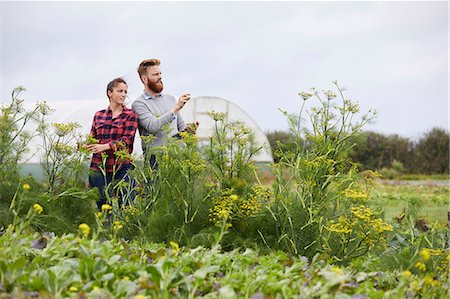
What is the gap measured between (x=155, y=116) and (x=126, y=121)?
26cm

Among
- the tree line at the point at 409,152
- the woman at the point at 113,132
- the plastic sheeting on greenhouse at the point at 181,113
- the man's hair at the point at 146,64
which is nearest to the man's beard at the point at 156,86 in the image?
the man's hair at the point at 146,64

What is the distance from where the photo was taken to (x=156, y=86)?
19.3 ft

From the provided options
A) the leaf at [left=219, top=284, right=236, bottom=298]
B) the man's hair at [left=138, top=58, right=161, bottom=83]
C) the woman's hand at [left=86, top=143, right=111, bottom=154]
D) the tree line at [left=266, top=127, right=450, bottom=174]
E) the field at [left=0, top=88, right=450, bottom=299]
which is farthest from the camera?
the tree line at [left=266, top=127, right=450, bottom=174]

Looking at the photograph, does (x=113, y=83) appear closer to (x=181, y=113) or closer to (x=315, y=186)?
(x=315, y=186)

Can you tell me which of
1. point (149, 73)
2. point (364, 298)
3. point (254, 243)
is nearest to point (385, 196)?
point (149, 73)

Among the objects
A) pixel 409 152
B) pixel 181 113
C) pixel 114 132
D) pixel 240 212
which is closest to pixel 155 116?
pixel 114 132

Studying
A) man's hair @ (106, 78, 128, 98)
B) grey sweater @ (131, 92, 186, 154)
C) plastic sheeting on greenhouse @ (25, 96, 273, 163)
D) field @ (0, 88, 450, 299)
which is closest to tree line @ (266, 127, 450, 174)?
plastic sheeting on greenhouse @ (25, 96, 273, 163)

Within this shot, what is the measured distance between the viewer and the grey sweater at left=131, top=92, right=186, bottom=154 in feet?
18.2

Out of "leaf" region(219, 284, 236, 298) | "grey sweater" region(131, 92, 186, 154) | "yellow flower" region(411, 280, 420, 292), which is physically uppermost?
"grey sweater" region(131, 92, 186, 154)

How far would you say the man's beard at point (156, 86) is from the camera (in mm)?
5863

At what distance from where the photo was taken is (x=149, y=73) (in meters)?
5.85

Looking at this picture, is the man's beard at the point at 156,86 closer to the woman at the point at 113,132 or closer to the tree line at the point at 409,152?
the woman at the point at 113,132

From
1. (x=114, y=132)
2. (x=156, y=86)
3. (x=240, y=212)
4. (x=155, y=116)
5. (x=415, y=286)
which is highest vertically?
(x=156, y=86)

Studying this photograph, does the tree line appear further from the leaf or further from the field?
the leaf
